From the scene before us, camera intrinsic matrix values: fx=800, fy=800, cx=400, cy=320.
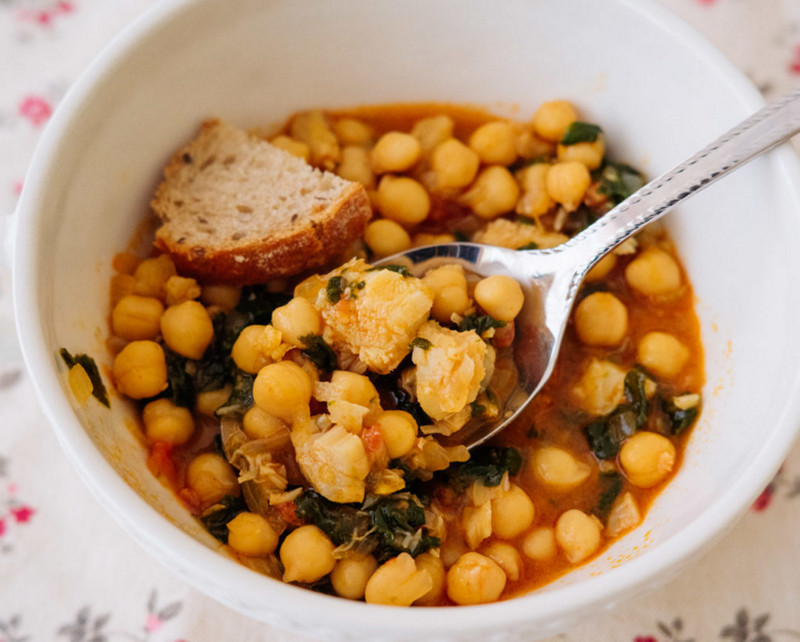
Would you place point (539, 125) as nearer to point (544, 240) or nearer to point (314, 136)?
point (544, 240)

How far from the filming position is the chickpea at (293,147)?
10.4 feet

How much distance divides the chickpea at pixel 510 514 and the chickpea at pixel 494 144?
1.38 metres

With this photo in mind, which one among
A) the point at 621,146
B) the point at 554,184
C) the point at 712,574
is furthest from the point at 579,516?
the point at 621,146

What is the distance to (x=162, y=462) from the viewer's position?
259cm

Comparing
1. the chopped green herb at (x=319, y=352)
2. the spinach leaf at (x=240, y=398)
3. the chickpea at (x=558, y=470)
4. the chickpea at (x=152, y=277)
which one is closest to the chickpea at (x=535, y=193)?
the chickpea at (x=558, y=470)

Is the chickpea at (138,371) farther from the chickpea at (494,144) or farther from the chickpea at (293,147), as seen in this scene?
the chickpea at (494,144)

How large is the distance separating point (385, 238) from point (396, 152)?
377 millimetres

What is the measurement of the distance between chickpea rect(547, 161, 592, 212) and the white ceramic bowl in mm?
271

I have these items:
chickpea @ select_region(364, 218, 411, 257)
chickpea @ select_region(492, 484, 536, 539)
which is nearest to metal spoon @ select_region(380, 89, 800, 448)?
chickpea @ select_region(364, 218, 411, 257)

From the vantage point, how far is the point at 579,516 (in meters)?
2.64

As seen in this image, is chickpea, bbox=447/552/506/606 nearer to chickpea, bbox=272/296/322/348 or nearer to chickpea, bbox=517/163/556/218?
chickpea, bbox=272/296/322/348

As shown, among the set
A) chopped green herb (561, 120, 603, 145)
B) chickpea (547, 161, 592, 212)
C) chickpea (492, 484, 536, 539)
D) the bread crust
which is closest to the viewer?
chickpea (492, 484, 536, 539)

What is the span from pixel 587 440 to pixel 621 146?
122 centimetres

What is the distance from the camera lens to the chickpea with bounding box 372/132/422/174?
3.19m
